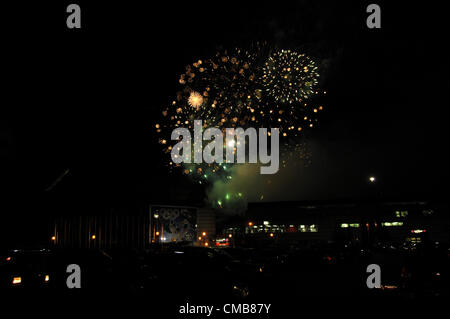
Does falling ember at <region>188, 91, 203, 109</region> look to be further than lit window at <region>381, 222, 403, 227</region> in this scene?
No

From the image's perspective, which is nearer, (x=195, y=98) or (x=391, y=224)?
(x=195, y=98)

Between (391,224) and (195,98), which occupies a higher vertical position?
(195,98)

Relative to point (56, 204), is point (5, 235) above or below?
below

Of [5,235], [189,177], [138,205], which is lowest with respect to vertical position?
[5,235]

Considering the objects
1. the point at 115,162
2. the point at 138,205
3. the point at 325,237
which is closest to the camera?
the point at 138,205

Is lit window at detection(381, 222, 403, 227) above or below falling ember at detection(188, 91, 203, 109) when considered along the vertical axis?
below

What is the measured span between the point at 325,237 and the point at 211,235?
11920 millimetres

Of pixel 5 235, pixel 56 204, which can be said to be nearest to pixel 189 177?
pixel 56 204

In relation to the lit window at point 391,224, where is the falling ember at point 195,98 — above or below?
above

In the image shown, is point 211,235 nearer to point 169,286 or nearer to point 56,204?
point 56,204

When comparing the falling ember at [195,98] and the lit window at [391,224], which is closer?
the falling ember at [195,98]
